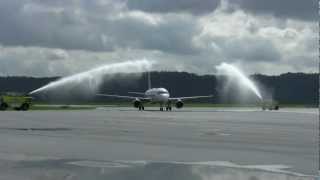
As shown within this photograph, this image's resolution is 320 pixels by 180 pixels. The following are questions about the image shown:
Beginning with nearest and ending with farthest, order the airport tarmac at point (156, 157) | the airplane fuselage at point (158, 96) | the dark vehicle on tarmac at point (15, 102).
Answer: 1. the airport tarmac at point (156, 157)
2. the dark vehicle on tarmac at point (15, 102)
3. the airplane fuselage at point (158, 96)

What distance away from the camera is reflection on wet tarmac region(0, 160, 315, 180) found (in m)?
17.2

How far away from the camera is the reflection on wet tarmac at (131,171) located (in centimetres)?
1719

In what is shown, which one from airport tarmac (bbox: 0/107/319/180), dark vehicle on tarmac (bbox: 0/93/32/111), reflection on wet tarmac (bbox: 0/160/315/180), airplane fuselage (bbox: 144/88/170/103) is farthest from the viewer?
airplane fuselage (bbox: 144/88/170/103)

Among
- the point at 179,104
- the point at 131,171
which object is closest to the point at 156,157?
the point at 131,171

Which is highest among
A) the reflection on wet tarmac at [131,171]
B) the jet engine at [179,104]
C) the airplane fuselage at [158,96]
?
the airplane fuselage at [158,96]

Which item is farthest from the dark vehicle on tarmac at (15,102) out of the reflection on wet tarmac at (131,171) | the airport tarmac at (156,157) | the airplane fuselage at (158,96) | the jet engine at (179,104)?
the reflection on wet tarmac at (131,171)

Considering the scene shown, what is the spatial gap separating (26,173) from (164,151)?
7857mm

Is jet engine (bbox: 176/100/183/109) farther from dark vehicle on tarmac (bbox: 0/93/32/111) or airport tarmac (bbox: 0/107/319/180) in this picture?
airport tarmac (bbox: 0/107/319/180)

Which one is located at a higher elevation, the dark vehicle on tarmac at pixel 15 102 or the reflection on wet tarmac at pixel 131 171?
the dark vehicle on tarmac at pixel 15 102

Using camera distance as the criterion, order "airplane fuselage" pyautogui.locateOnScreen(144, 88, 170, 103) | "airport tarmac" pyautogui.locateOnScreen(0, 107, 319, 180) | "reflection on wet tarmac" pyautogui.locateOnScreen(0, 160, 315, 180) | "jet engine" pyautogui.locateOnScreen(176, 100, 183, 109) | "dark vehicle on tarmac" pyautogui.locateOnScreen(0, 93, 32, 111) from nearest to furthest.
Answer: "reflection on wet tarmac" pyautogui.locateOnScreen(0, 160, 315, 180)
"airport tarmac" pyautogui.locateOnScreen(0, 107, 319, 180)
"dark vehicle on tarmac" pyautogui.locateOnScreen(0, 93, 32, 111)
"airplane fuselage" pyautogui.locateOnScreen(144, 88, 170, 103)
"jet engine" pyautogui.locateOnScreen(176, 100, 183, 109)

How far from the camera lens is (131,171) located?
18391mm

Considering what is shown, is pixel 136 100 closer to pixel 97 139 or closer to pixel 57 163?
pixel 97 139

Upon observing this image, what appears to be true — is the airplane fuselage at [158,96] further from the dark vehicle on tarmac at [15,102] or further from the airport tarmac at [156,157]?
the airport tarmac at [156,157]

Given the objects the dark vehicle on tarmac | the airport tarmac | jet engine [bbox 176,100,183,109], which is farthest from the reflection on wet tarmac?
jet engine [bbox 176,100,183,109]
